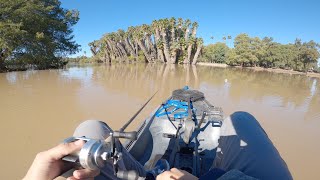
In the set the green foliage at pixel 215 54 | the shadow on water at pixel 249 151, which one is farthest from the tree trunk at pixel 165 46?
the shadow on water at pixel 249 151

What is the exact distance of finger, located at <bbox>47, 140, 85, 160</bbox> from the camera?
2.99 ft

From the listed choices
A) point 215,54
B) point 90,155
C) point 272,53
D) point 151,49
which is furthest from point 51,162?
point 215,54

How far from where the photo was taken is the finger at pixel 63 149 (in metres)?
0.91

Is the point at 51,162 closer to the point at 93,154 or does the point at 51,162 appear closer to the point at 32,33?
the point at 93,154

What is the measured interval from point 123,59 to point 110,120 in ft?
155

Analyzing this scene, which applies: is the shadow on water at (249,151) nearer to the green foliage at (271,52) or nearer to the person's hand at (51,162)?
the person's hand at (51,162)

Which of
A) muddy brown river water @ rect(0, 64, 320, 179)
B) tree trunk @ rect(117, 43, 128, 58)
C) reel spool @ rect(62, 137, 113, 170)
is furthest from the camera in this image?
tree trunk @ rect(117, 43, 128, 58)

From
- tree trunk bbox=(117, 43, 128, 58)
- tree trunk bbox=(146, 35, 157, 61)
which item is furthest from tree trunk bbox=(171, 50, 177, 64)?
tree trunk bbox=(117, 43, 128, 58)

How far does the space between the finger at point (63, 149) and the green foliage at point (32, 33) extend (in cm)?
1740

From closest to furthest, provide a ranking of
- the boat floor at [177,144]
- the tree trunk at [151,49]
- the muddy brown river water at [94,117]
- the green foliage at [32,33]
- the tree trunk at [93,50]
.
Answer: the boat floor at [177,144] → the muddy brown river water at [94,117] → the green foliage at [32,33] → the tree trunk at [151,49] → the tree trunk at [93,50]

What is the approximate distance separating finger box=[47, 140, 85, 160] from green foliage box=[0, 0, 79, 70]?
1740cm

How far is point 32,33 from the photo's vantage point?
60.5ft

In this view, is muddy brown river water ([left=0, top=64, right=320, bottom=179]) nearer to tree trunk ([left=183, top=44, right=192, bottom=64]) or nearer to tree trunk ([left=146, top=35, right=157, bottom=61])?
tree trunk ([left=183, top=44, right=192, bottom=64])

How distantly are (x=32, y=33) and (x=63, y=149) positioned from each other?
20.7 m
